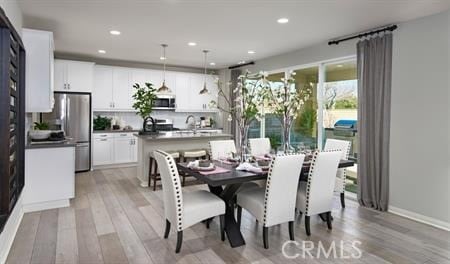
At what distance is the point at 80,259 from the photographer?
104 inches

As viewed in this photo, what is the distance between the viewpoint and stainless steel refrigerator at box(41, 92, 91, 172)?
6016 millimetres

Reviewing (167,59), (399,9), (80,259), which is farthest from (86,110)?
(399,9)

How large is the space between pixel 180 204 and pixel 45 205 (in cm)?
249

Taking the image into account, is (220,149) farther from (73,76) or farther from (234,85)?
(73,76)

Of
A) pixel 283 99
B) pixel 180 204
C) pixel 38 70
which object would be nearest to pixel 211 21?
pixel 283 99

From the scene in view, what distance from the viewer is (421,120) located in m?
3.74

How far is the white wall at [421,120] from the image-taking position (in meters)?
3.52

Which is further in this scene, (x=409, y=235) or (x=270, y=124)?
(x=270, y=124)

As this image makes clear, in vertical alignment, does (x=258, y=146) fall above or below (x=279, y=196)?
above

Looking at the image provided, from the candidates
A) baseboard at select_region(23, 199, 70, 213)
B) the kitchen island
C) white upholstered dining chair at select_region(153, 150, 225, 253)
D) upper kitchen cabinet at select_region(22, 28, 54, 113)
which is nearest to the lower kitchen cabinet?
the kitchen island

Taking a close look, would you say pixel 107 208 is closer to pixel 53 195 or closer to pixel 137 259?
pixel 53 195

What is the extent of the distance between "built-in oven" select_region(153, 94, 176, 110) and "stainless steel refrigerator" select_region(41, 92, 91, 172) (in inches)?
67.5

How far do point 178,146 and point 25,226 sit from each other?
280 centimetres

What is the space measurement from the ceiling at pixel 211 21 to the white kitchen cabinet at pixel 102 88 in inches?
42.6
